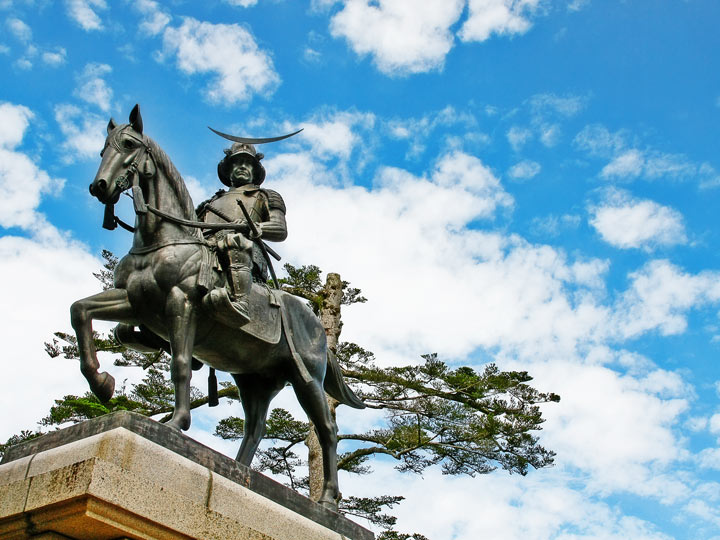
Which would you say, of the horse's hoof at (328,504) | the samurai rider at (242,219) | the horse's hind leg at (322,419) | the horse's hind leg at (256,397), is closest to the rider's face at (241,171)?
the samurai rider at (242,219)

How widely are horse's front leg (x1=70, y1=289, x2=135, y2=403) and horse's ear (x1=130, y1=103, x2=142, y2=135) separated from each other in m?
1.30

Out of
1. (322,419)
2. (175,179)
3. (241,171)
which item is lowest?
(322,419)

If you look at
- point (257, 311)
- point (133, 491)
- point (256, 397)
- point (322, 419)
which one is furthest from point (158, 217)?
point (133, 491)

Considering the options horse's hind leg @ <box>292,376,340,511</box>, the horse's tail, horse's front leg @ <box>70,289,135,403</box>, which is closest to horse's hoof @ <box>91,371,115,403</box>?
horse's front leg @ <box>70,289,135,403</box>

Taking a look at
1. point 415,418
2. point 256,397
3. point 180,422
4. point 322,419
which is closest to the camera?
point 180,422

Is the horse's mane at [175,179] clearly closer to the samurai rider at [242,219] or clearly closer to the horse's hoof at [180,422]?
the samurai rider at [242,219]

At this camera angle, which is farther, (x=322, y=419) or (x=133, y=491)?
(x=322, y=419)

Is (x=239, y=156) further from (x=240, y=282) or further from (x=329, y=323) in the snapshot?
(x=329, y=323)

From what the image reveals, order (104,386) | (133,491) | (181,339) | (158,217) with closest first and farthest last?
(133,491), (104,386), (181,339), (158,217)

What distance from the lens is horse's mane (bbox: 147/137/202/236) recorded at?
Answer: 6.00m

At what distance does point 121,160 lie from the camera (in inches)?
223

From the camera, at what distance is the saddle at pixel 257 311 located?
5.61m

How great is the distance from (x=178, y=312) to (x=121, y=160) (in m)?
1.22

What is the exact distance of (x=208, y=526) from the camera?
4227 millimetres
